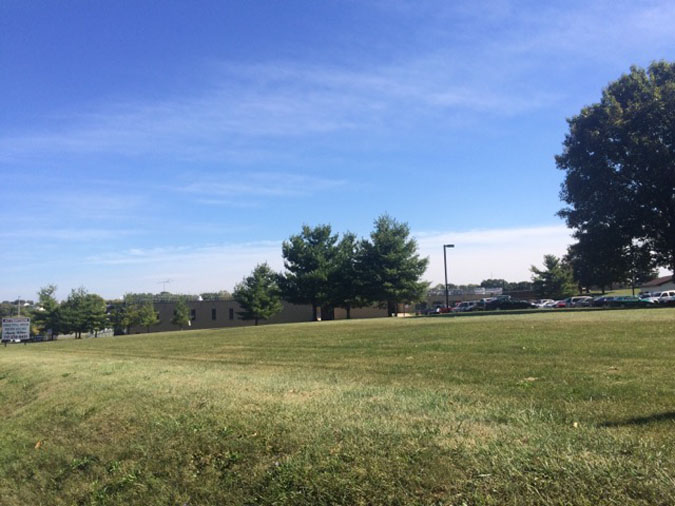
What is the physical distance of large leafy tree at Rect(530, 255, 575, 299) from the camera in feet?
262

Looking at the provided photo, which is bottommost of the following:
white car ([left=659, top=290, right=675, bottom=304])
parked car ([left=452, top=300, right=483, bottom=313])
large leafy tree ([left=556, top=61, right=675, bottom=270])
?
parked car ([left=452, top=300, right=483, bottom=313])

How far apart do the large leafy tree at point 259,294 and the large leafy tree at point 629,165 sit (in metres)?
31.6

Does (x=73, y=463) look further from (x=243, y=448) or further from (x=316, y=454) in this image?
(x=316, y=454)

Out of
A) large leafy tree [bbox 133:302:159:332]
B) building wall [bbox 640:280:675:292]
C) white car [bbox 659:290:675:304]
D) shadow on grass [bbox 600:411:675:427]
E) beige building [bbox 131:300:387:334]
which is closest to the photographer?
shadow on grass [bbox 600:411:675:427]

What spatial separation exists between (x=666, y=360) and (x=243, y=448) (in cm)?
727

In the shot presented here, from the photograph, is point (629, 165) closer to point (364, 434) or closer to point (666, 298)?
point (666, 298)

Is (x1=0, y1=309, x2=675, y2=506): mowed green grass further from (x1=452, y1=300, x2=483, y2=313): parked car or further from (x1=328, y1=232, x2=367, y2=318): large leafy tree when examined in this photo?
(x1=452, y1=300, x2=483, y2=313): parked car

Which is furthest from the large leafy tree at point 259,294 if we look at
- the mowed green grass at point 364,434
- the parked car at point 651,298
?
the mowed green grass at point 364,434

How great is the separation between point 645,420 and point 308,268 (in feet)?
169

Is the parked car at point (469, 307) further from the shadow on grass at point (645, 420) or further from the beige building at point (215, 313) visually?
the shadow on grass at point (645, 420)

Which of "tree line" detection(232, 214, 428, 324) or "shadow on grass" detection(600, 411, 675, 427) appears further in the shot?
"tree line" detection(232, 214, 428, 324)

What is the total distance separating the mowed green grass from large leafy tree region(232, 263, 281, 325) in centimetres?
4613

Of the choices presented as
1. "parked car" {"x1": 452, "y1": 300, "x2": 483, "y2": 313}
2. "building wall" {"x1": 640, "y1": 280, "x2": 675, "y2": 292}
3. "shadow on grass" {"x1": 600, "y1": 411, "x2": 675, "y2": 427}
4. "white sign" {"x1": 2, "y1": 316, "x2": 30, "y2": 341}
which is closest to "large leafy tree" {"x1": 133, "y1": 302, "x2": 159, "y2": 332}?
"white sign" {"x1": 2, "y1": 316, "x2": 30, "y2": 341}

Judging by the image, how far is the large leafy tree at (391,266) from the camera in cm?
5322
